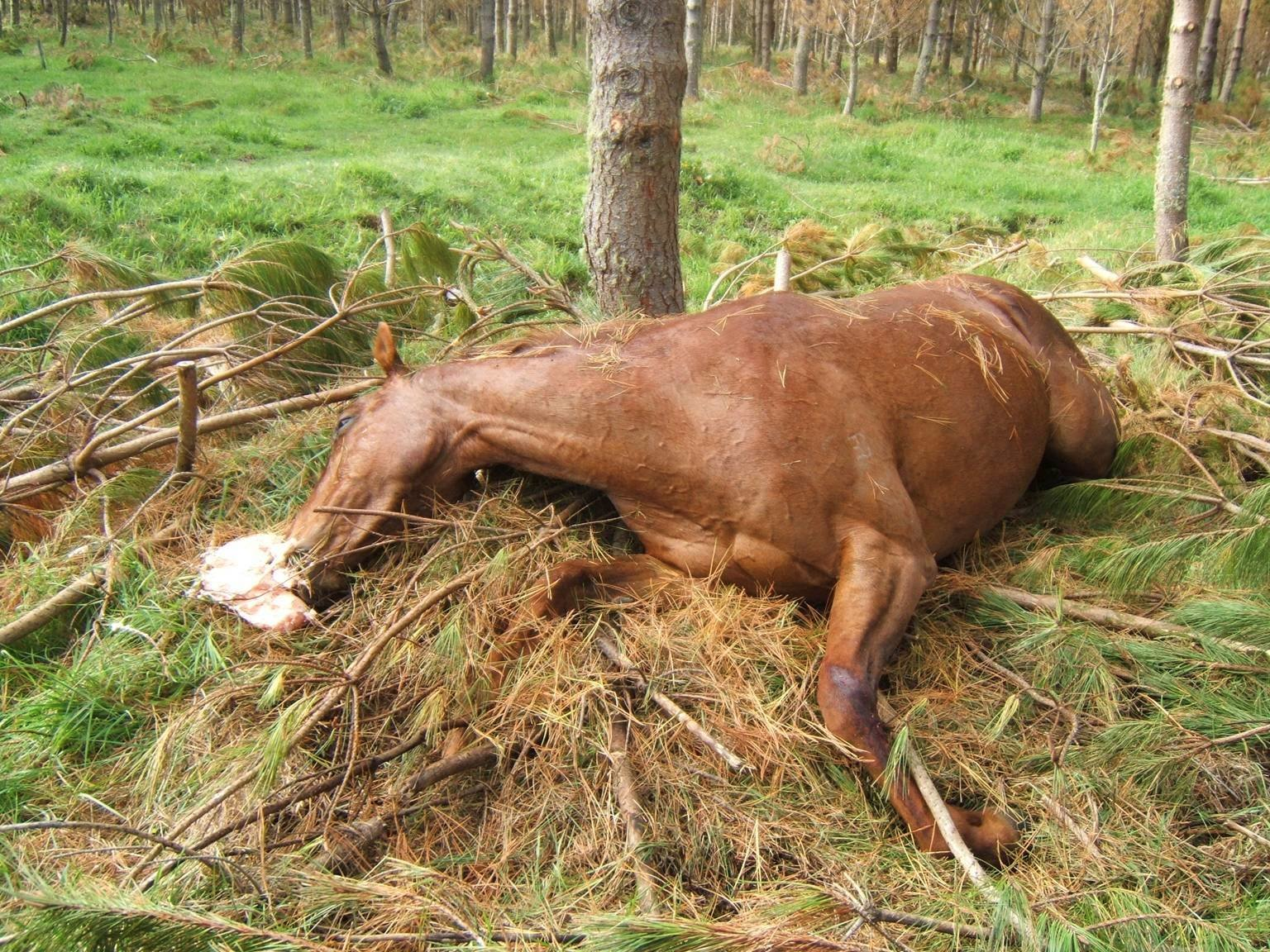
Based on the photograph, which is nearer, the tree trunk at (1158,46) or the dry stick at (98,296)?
the dry stick at (98,296)

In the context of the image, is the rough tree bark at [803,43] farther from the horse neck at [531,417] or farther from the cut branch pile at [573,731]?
the horse neck at [531,417]

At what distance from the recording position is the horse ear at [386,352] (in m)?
2.83

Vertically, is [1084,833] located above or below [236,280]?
below

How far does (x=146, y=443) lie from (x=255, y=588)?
105 centimetres

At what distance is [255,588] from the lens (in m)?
2.50

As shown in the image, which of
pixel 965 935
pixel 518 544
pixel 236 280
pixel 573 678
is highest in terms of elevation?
pixel 236 280

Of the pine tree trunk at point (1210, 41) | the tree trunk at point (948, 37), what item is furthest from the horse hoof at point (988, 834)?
the tree trunk at point (948, 37)

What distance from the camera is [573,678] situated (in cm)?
236

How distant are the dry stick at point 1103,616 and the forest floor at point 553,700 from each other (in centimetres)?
1

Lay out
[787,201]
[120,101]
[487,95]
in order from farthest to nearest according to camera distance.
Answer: [487,95] < [120,101] < [787,201]

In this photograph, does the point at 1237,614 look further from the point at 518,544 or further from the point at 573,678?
the point at 518,544

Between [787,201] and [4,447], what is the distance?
24.0 ft

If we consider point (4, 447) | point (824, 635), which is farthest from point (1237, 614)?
point (4, 447)

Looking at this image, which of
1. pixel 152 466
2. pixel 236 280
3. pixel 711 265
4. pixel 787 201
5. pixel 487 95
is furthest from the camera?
pixel 487 95
